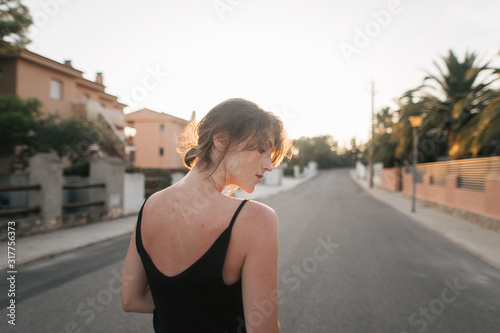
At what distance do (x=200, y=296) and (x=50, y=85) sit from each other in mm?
22089

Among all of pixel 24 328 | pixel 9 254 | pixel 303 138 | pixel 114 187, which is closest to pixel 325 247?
pixel 24 328

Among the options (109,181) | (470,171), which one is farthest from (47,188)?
(470,171)

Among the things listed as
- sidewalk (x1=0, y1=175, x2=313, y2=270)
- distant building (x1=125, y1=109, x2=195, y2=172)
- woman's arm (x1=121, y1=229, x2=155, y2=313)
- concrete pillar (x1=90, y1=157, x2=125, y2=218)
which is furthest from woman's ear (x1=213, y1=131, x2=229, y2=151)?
distant building (x1=125, y1=109, x2=195, y2=172)

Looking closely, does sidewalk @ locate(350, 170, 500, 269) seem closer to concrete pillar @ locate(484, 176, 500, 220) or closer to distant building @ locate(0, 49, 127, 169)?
concrete pillar @ locate(484, 176, 500, 220)

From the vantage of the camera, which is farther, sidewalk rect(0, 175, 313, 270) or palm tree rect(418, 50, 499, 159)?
palm tree rect(418, 50, 499, 159)

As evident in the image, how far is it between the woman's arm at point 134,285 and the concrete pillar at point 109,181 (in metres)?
10.1

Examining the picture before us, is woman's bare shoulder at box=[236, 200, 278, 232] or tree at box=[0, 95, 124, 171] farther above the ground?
tree at box=[0, 95, 124, 171]

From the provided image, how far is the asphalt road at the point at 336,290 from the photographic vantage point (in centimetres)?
329

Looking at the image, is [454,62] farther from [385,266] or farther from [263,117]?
[263,117]

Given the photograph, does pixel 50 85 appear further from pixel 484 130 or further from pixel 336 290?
pixel 484 130

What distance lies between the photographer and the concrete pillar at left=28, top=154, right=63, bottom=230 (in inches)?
310

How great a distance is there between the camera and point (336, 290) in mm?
4199

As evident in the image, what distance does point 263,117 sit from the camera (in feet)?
3.29

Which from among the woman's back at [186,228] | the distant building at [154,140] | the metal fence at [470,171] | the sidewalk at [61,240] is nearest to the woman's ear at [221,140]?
the woman's back at [186,228]
